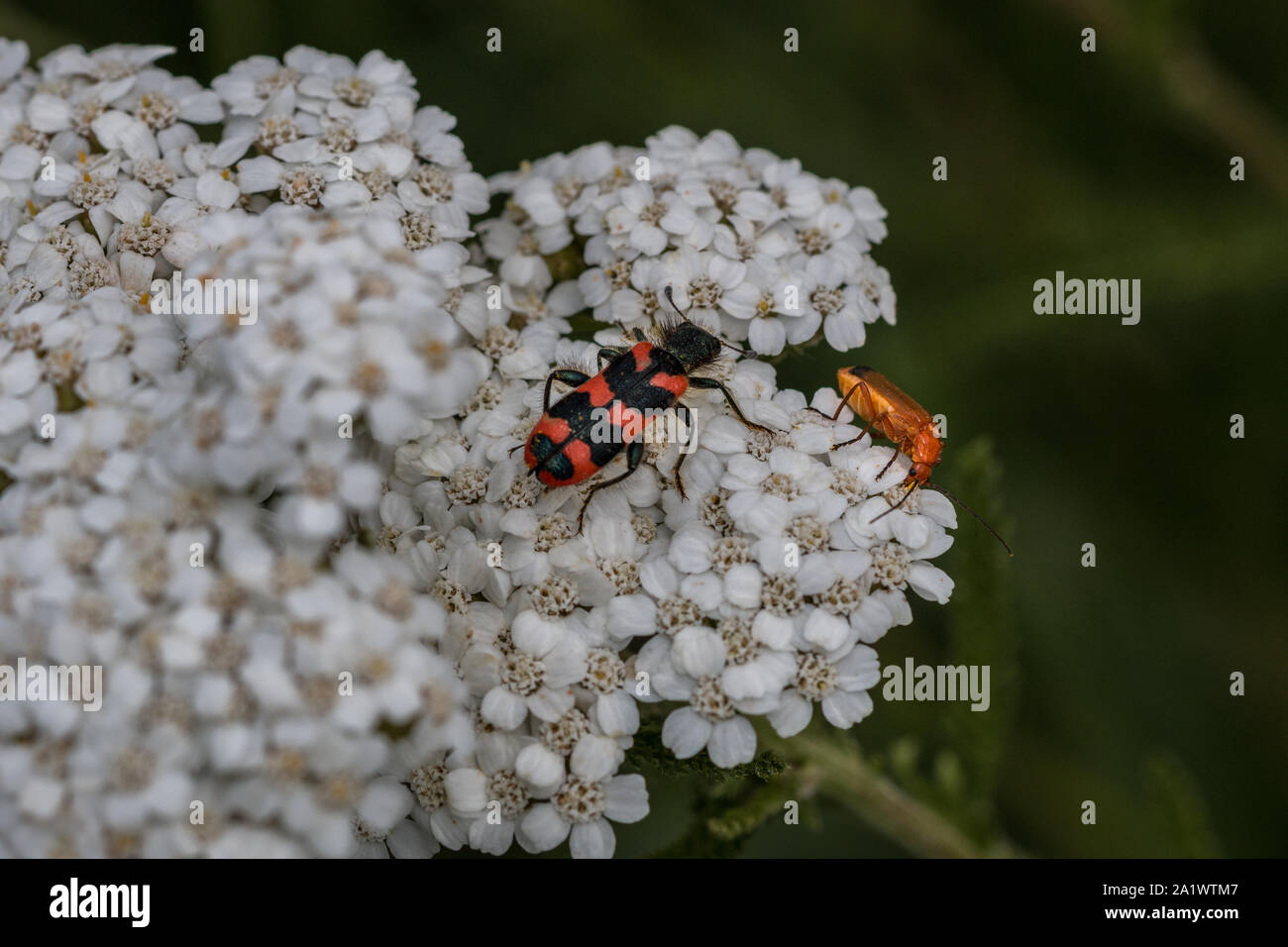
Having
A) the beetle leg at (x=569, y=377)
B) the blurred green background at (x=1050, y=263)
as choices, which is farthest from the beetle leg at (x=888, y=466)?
the blurred green background at (x=1050, y=263)

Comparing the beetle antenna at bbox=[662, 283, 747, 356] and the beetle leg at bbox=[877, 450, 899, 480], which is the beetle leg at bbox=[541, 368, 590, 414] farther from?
the beetle leg at bbox=[877, 450, 899, 480]

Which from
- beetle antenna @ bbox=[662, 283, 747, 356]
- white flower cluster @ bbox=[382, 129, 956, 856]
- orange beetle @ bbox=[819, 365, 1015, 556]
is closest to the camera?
white flower cluster @ bbox=[382, 129, 956, 856]

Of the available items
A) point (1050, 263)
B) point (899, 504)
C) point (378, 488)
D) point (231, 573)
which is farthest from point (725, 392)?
point (1050, 263)

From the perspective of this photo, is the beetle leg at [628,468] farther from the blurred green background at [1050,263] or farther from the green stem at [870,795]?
the blurred green background at [1050,263]

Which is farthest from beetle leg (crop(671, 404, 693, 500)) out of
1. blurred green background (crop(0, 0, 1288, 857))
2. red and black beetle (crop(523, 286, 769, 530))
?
blurred green background (crop(0, 0, 1288, 857))

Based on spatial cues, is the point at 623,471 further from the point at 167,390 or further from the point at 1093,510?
the point at 1093,510

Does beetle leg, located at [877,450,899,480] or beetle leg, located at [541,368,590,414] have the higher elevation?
beetle leg, located at [541,368,590,414]
